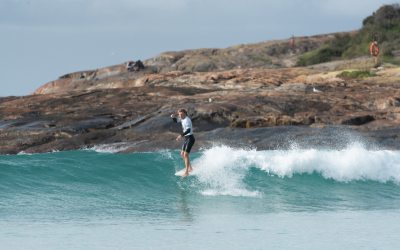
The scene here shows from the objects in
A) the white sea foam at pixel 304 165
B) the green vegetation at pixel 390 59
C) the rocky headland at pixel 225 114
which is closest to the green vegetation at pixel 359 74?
the rocky headland at pixel 225 114

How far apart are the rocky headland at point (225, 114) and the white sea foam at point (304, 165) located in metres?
1.60

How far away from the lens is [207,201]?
8.64m

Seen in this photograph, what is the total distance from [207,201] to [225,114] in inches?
397

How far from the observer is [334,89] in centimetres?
2367

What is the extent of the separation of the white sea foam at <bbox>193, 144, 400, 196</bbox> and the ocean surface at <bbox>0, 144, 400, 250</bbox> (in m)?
0.03

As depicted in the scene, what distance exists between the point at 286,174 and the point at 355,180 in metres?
1.93

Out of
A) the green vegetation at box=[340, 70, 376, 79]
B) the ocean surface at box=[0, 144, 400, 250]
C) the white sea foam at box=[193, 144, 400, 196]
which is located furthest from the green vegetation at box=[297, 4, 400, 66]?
the ocean surface at box=[0, 144, 400, 250]

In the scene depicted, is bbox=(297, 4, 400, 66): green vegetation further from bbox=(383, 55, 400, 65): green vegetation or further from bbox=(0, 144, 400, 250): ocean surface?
bbox=(0, 144, 400, 250): ocean surface

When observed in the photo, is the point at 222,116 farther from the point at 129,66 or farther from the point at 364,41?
the point at 364,41

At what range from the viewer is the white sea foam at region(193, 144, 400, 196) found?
1078 cm

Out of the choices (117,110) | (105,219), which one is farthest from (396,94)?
(105,219)

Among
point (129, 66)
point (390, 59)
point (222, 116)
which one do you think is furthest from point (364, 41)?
point (222, 116)

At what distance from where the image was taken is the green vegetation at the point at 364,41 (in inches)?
1662

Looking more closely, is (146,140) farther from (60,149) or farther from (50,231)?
(50,231)
